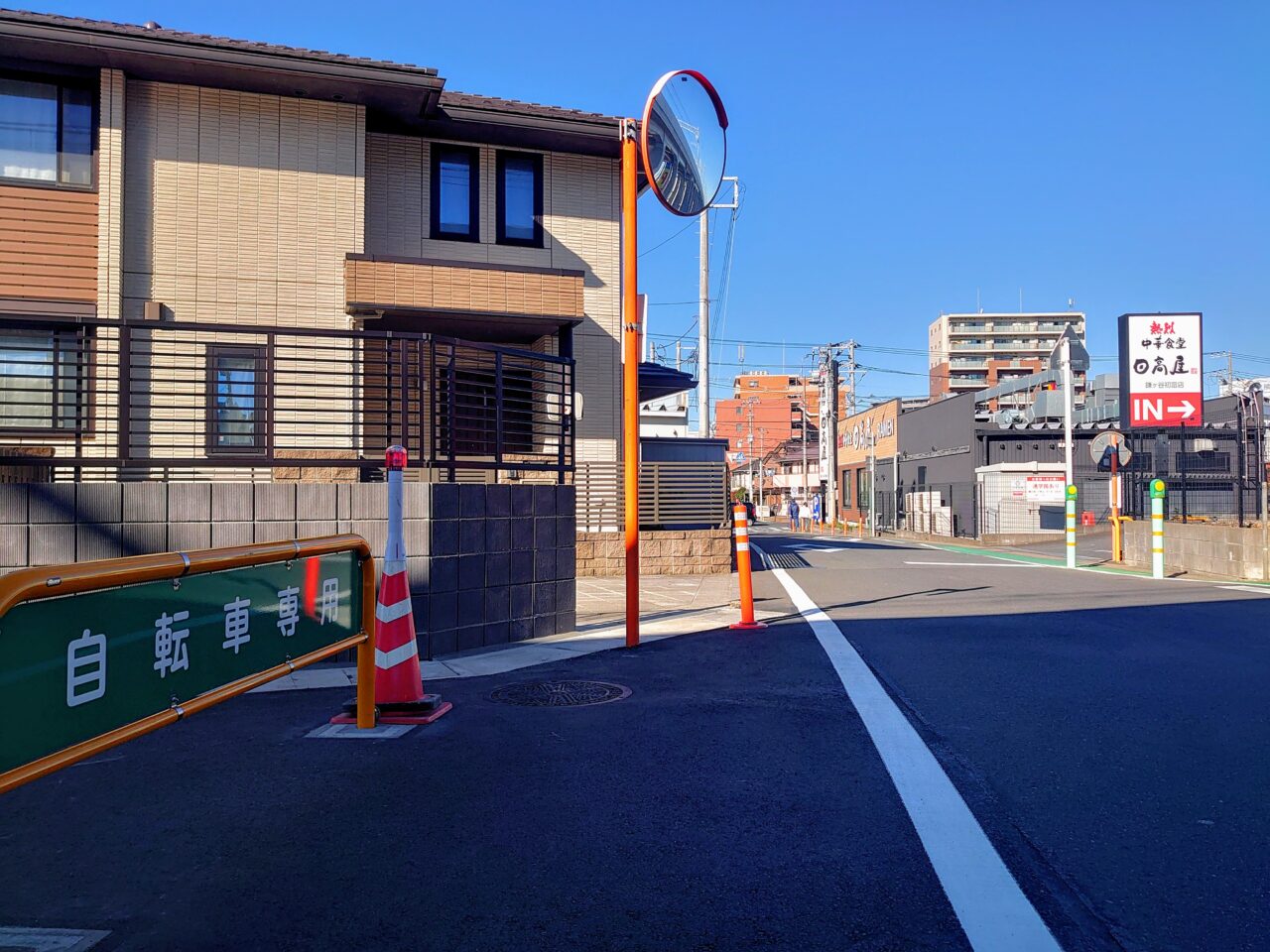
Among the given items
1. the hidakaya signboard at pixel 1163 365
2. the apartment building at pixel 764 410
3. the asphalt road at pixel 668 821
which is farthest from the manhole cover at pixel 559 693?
the apartment building at pixel 764 410

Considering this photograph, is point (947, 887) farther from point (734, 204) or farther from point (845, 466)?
point (845, 466)

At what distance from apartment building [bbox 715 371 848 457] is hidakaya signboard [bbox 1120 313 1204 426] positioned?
106 meters

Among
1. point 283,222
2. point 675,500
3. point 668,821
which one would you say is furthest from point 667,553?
point 668,821

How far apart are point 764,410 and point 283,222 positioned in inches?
5222

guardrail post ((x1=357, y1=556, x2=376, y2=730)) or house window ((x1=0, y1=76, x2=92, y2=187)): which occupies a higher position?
house window ((x1=0, y1=76, x2=92, y2=187))

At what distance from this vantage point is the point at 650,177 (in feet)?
29.0

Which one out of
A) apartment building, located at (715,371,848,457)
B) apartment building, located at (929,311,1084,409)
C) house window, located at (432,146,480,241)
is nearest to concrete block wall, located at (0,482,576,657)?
house window, located at (432,146,480,241)

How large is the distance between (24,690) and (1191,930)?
3.51 m

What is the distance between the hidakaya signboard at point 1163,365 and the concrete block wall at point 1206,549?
7027mm

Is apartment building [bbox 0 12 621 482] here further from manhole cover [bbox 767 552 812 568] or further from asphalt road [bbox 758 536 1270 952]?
asphalt road [bbox 758 536 1270 952]

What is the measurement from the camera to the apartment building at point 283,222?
1241cm

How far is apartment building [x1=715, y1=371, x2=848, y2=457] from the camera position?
138m

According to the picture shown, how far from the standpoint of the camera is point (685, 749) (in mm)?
5090

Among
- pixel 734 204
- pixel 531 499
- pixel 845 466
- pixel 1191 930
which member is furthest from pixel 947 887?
pixel 845 466
